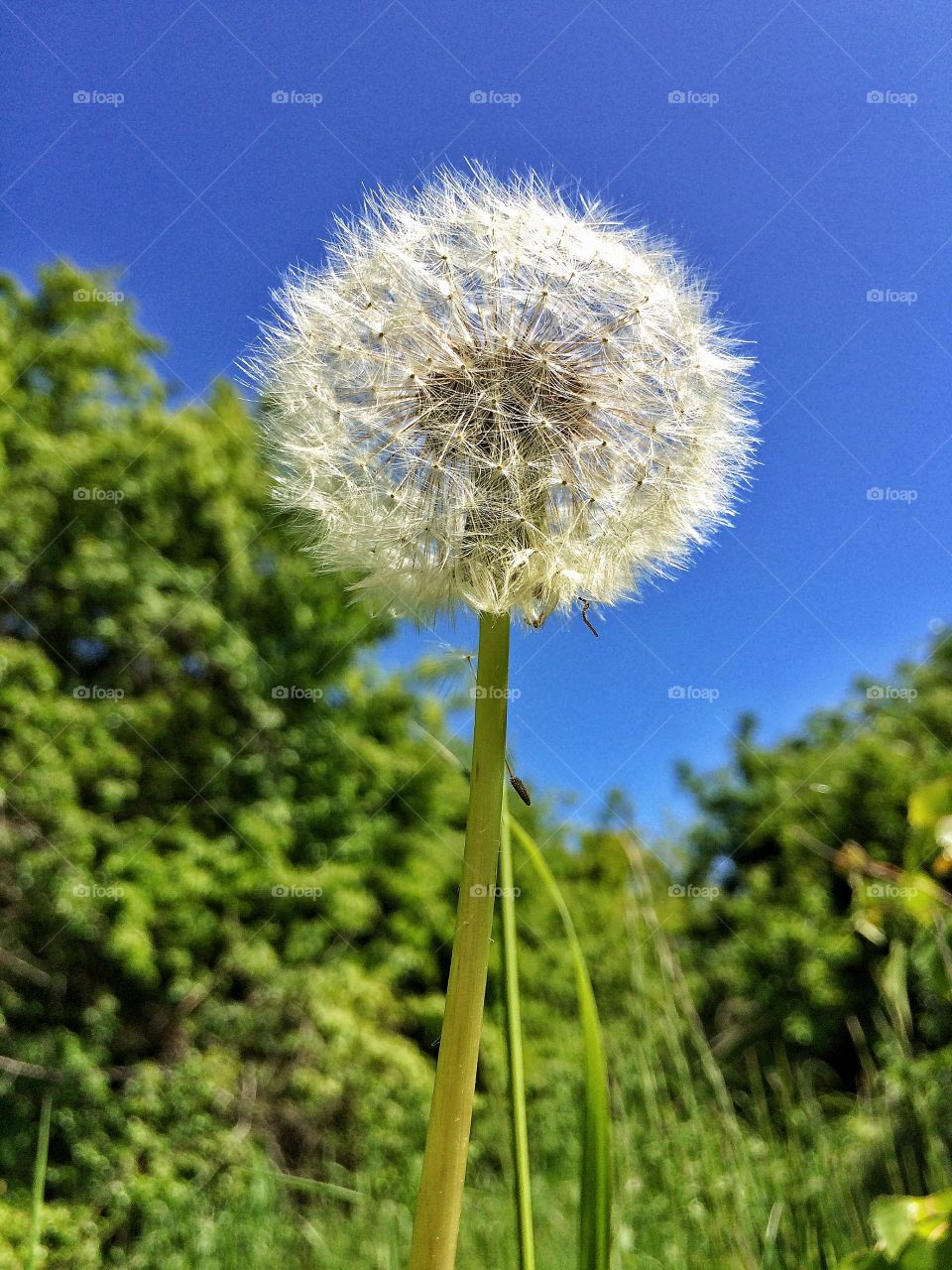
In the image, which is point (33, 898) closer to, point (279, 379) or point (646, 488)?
point (279, 379)

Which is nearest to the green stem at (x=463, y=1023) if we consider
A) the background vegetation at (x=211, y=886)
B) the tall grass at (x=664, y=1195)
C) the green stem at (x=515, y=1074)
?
the green stem at (x=515, y=1074)

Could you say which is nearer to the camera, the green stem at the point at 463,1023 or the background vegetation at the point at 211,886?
the green stem at the point at 463,1023

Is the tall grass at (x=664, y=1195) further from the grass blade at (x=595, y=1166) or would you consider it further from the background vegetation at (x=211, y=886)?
the grass blade at (x=595, y=1166)

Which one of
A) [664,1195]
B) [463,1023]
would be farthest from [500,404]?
[664,1195]

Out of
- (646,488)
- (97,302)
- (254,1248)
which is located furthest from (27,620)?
(646,488)

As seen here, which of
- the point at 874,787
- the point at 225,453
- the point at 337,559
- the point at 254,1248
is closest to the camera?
the point at 337,559

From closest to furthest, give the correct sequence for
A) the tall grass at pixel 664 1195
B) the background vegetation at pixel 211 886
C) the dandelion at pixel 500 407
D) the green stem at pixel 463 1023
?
the green stem at pixel 463 1023
the dandelion at pixel 500 407
the tall grass at pixel 664 1195
the background vegetation at pixel 211 886

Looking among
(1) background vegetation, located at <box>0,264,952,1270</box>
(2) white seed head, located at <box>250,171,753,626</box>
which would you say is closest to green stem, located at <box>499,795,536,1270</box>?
(2) white seed head, located at <box>250,171,753,626</box>
